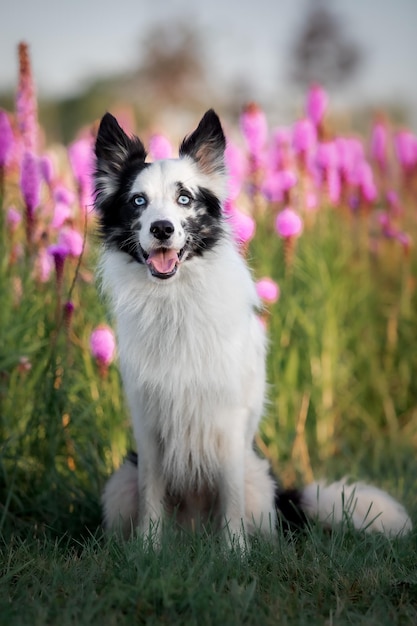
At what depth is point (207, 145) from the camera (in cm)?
408

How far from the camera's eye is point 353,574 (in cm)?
315

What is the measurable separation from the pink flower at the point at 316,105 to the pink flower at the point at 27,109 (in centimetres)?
251

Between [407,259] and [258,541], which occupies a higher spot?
[407,259]

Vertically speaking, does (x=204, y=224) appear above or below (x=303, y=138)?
below

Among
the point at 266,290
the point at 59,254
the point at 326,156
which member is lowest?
the point at 266,290

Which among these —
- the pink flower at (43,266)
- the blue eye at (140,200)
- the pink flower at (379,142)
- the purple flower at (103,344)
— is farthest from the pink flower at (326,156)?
the blue eye at (140,200)

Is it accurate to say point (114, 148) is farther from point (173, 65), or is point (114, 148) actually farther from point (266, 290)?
point (173, 65)

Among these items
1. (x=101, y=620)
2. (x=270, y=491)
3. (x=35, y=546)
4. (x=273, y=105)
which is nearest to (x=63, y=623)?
(x=101, y=620)

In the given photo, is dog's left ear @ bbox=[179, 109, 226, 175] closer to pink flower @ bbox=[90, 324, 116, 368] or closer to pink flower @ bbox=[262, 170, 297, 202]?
pink flower @ bbox=[90, 324, 116, 368]

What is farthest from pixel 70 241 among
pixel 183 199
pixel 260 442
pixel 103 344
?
pixel 260 442

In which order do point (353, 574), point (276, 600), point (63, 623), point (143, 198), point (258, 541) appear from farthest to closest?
point (143, 198), point (258, 541), point (353, 574), point (276, 600), point (63, 623)

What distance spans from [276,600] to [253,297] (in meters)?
1.61

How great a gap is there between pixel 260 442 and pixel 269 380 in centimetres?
44

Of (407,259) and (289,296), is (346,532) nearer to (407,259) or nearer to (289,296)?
(289,296)
